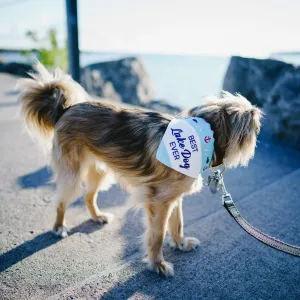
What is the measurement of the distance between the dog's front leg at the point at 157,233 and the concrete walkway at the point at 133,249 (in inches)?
4.3

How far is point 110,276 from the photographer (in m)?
2.74

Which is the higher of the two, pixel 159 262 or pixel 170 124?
pixel 170 124

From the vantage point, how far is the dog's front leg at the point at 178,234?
3.17 meters

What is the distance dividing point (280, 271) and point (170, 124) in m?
1.80

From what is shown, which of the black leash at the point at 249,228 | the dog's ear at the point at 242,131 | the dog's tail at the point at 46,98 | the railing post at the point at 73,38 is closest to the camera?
the black leash at the point at 249,228

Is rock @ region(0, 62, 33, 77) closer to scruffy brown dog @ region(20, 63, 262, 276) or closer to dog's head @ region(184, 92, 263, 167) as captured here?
scruffy brown dog @ region(20, 63, 262, 276)

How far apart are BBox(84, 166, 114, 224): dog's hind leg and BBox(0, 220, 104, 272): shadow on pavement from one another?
0.32ft

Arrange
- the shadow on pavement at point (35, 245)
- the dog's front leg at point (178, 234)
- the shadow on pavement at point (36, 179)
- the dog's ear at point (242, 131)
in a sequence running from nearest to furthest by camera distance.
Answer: the dog's ear at point (242, 131), the shadow on pavement at point (35, 245), the dog's front leg at point (178, 234), the shadow on pavement at point (36, 179)

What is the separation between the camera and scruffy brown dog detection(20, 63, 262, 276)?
2816mm

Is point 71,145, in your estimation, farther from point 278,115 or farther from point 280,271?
point 278,115

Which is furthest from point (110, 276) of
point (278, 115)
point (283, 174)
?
point (278, 115)

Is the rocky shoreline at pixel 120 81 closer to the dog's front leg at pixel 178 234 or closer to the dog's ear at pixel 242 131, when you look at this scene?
the dog's front leg at pixel 178 234

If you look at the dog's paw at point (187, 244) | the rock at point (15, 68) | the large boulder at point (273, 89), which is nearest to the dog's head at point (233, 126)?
the dog's paw at point (187, 244)

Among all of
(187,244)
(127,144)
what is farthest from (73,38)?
(187,244)
